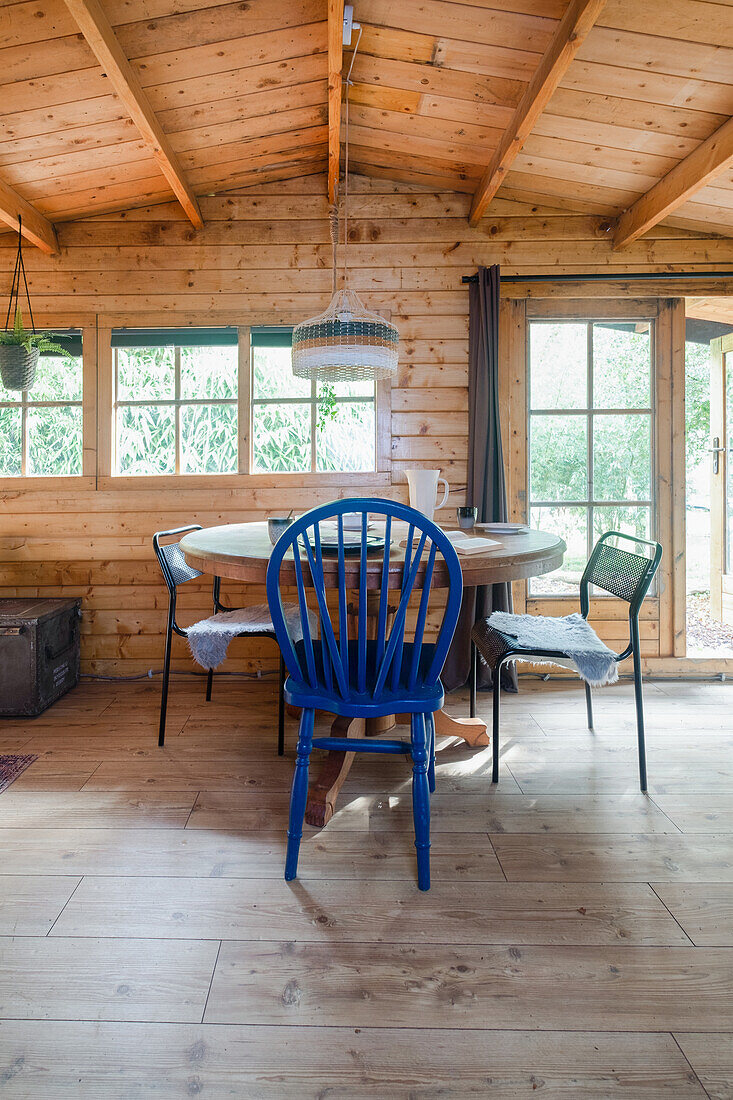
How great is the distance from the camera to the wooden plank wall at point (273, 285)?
3.29 m

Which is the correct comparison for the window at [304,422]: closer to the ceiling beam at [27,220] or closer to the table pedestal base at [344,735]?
the ceiling beam at [27,220]

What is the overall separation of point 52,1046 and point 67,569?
2.55 m

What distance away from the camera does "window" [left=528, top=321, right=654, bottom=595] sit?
3387mm

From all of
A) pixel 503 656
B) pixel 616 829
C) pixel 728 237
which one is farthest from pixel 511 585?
pixel 728 237

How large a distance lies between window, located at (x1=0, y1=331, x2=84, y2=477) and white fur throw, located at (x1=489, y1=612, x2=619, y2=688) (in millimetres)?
2343

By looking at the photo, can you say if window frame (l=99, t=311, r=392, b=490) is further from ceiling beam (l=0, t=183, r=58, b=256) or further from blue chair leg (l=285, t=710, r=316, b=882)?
blue chair leg (l=285, t=710, r=316, b=882)

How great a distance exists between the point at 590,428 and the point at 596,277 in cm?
72

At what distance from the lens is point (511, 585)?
328cm

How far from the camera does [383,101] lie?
2.69 metres

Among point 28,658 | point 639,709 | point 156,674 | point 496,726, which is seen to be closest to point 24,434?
point 28,658

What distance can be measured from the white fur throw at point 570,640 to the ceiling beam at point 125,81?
2.18 metres

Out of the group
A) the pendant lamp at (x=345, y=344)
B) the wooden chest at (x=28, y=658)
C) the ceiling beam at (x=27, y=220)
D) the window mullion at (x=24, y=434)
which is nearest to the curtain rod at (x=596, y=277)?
the pendant lamp at (x=345, y=344)

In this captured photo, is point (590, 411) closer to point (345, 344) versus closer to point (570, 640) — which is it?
point (570, 640)

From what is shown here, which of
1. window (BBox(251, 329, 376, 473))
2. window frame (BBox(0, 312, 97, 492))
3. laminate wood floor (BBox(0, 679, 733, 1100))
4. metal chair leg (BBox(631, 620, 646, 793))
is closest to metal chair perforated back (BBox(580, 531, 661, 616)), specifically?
metal chair leg (BBox(631, 620, 646, 793))
